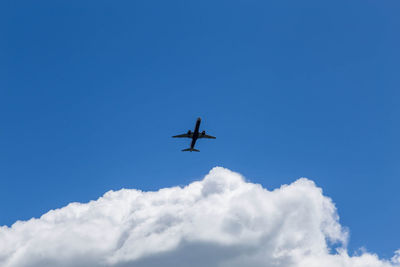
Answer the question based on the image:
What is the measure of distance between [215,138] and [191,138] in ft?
24.9

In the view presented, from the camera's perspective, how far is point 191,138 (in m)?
141

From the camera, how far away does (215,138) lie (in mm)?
141625
